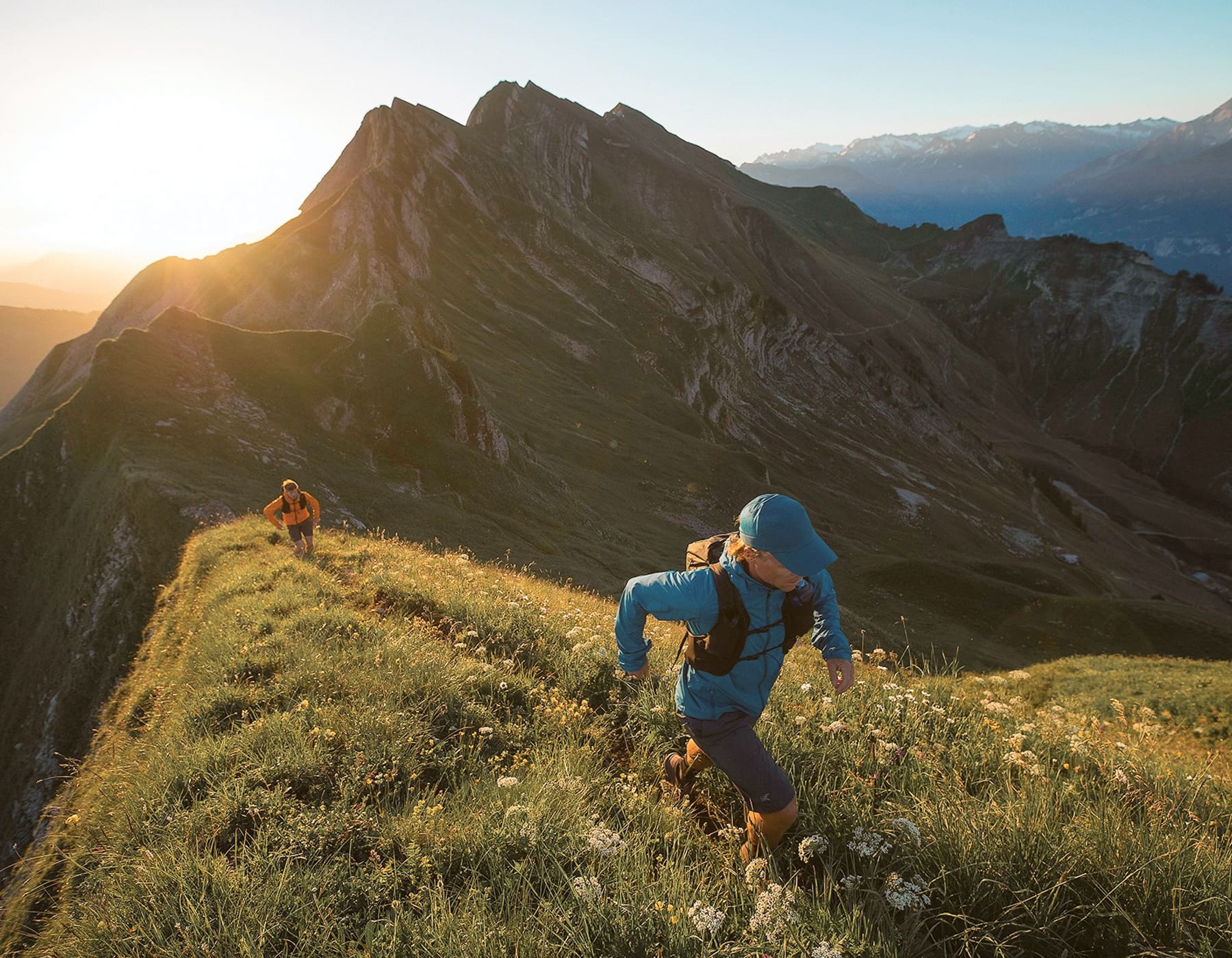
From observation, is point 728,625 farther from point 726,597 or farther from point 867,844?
point 867,844

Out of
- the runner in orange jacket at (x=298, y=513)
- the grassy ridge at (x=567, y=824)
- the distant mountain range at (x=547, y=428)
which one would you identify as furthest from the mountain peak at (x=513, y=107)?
the grassy ridge at (x=567, y=824)

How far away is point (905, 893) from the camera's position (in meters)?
3.64

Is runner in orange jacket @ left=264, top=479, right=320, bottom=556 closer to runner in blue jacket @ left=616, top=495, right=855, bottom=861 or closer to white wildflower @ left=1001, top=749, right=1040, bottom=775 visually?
runner in blue jacket @ left=616, top=495, right=855, bottom=861

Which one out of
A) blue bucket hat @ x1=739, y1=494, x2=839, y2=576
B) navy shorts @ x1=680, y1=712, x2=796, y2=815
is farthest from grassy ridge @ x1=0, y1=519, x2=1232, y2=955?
blue bucket hat @ x1=739, y1=494, x2=839, y2=576

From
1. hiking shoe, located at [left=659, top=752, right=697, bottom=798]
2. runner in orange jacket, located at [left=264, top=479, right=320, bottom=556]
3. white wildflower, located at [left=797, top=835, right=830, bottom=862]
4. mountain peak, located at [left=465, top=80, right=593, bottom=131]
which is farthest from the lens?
mountain peak, located at [left=465, top=80, right=593, bottom=131]

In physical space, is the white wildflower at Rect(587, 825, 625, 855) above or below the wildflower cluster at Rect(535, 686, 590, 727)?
above

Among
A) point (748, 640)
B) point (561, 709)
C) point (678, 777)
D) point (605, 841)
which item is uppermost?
point (748, 640)

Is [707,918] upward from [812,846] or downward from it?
upward

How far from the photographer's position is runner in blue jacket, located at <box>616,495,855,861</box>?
14.4 ft

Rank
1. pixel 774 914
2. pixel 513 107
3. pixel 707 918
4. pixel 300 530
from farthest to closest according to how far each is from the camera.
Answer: pixel 513 107 < pixel 300 530 < pixel 774 914 < pixel 707 918

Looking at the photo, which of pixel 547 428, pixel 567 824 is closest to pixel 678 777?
pixel 567 824

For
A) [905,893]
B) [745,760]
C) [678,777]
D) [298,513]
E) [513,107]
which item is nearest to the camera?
[905,893]

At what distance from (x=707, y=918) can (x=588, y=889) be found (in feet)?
2.36

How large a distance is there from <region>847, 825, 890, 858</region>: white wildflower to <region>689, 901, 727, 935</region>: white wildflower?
1.15 m
